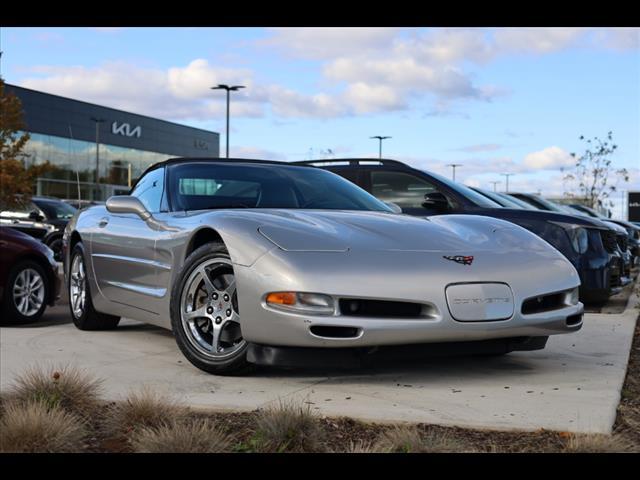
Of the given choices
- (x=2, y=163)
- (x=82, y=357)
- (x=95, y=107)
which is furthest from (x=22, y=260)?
(x=95, y=107)

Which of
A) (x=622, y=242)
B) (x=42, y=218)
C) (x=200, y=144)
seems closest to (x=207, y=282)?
(x=622, y=242)

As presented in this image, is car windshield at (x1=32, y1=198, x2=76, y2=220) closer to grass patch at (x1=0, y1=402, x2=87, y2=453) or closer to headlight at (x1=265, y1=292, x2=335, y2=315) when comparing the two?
headlight at (x1=265, y1=292, x2=335, y2=315)

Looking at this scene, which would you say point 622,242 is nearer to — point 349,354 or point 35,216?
point 349,354

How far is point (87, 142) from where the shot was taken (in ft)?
211

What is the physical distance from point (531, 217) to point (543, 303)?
4.14 meters

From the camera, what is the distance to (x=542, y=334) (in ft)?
15.7

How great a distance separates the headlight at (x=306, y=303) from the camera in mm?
4405

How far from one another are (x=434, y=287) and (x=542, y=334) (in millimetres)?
771

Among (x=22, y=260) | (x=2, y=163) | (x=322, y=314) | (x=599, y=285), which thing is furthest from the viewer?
(x=2, y=163)

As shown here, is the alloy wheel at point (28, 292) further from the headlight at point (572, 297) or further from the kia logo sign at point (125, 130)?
the kia logo sign at point (125, 130)

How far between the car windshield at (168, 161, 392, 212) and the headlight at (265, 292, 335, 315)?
1.41m

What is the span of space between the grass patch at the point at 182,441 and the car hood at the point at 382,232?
4.88 ft

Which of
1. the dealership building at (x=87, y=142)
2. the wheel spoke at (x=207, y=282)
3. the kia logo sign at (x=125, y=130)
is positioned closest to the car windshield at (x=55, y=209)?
the wheel spoke at (x=207, y=282)
